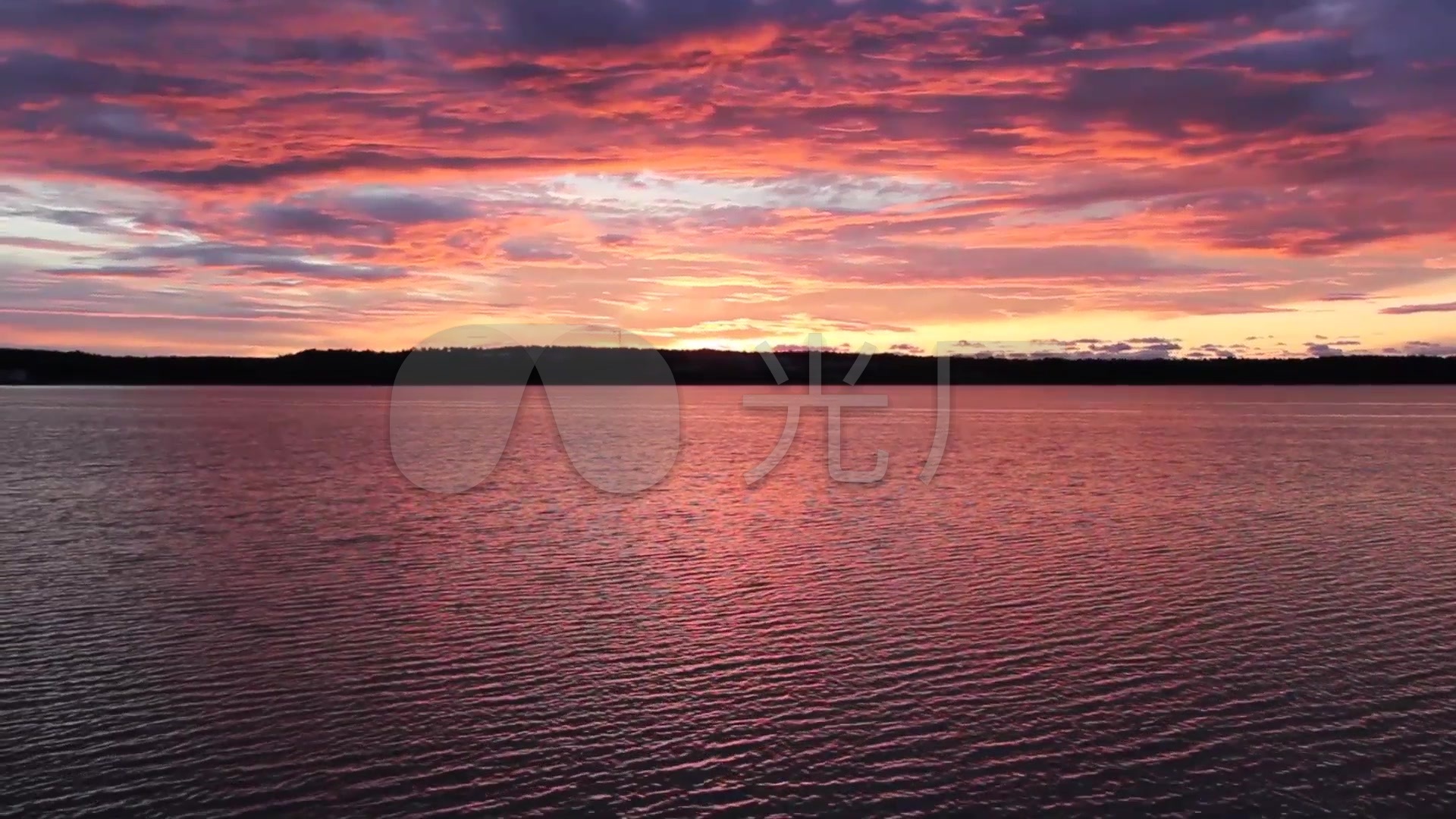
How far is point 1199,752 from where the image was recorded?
14.9m

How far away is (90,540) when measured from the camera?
31.0 metres

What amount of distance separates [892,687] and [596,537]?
1662 cm

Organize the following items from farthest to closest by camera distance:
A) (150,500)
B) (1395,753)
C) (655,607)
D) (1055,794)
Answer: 1. (150,500)
2. (655,607)
3. (1395,753)
4. (1055,794)

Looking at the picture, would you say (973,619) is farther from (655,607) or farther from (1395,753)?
(1395,753)

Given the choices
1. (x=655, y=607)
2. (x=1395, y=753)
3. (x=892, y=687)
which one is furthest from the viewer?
(x=655, y=607)

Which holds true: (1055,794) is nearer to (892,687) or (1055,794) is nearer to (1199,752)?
(1199,752)

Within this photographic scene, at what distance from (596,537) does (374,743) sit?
59.0 ft

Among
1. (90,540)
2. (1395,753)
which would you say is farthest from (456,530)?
(1395,753)

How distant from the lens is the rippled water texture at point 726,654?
1381 centimetres

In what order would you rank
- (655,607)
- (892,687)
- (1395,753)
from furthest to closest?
(655,607), (892,687), (1395,753)

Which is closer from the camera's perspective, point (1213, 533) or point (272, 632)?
point (272, 632)

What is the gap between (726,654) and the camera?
1972 centimetres

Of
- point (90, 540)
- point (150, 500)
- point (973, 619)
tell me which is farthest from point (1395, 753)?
point (150, 500)

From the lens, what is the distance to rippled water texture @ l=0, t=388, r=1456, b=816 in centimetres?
1381
